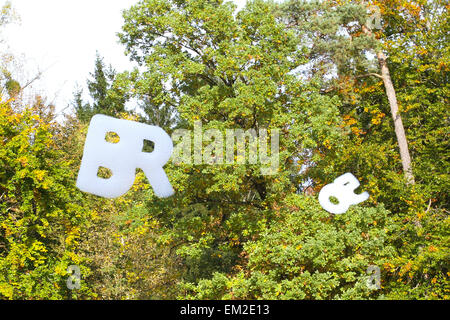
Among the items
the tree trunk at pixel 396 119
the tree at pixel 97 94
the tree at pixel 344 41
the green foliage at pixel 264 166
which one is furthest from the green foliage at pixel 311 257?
the tree at pixel 97 94

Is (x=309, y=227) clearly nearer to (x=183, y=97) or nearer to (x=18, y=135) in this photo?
(x=183, y=97)

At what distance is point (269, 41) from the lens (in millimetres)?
15852

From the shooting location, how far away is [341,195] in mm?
15812

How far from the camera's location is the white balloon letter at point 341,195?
15.1 m

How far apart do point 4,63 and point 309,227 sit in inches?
606

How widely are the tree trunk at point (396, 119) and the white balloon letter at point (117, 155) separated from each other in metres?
9.01

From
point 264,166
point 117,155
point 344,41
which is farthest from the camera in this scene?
point 344,41

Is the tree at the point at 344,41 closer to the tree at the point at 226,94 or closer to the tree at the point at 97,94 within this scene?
the tree at the point at 226,94

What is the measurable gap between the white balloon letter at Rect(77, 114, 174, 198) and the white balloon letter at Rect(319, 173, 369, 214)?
16.9 ft

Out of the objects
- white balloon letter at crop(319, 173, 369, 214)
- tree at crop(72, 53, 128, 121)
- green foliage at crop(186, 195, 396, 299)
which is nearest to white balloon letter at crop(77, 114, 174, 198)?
green foliage at crop(186, 195, 396, 299)

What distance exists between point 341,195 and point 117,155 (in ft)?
23.7

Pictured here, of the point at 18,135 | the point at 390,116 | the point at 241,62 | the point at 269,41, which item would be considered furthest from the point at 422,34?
the point at 18,135

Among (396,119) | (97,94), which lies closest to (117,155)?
(396,119)

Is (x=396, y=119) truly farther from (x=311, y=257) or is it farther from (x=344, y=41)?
(x=311, y=257)
